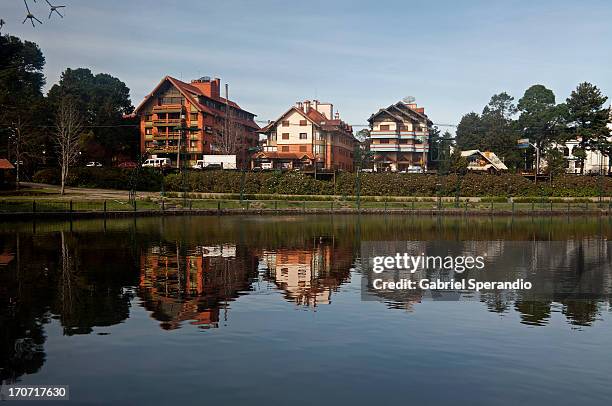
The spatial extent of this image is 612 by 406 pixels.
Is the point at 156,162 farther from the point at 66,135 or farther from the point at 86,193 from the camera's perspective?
the point at 86,193

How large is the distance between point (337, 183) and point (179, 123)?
26.8 m

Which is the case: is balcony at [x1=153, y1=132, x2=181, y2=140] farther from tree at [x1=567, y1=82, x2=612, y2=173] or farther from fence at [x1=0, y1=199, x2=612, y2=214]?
tree at [x1=567, y1=82, x2=612, y2=173]

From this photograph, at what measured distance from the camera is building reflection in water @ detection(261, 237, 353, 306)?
18.6 meters

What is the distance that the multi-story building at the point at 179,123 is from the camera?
87312mm

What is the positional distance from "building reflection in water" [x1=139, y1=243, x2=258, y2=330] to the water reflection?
4 cm

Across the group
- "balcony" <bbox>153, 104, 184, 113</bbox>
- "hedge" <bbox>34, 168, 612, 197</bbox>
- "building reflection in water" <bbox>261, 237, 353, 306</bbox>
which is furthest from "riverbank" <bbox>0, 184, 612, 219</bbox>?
"building reflection in water" <bbox>261, 237, 353, 306</bbox>

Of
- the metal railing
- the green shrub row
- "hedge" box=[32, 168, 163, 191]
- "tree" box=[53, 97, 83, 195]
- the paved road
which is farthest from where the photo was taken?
the green shrub row

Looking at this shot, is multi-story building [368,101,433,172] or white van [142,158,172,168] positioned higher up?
multi-story building [368,101,433,172]

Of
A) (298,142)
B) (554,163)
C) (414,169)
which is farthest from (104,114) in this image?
(554,163)

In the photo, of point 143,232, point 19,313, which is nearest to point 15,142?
point 143,232

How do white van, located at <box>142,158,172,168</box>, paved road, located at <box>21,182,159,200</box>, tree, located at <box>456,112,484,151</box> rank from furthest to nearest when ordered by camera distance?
tree, located at <box>456,112,484,151</box> → white van, located at <box>142,158,172,168</box> → paved road, located at <box>21,182,159,200</box>

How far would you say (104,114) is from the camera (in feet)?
291

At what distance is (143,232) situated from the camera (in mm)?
38000

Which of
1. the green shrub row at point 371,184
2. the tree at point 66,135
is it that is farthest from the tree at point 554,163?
the tree at point 66,135
